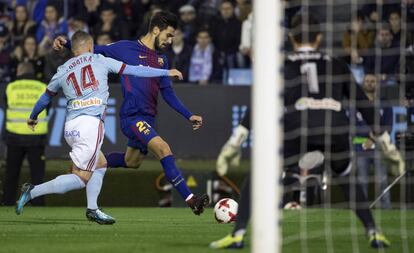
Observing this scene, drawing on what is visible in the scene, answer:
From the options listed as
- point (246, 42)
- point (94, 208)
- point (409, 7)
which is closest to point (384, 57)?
point (409, 7)

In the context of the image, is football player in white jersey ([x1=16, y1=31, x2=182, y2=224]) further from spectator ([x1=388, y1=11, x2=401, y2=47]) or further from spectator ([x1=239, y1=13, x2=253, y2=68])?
spectator ([x1=239, y1=13, x2=253, y2=68])

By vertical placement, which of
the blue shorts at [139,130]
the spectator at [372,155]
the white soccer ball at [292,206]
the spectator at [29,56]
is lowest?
the white soccer ball at [292,206]

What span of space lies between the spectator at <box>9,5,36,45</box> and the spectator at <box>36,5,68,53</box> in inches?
5.9

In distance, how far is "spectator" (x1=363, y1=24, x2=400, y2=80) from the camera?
59.1 ft

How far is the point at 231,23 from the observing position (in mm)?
20203

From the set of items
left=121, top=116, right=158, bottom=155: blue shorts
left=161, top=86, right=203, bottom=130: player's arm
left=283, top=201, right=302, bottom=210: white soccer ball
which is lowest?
left=283, top=201, right=302, bottom=210: white soccer ball

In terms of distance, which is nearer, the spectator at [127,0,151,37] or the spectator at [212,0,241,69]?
the spectator at [212,0,241,69]

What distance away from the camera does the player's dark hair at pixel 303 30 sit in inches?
394

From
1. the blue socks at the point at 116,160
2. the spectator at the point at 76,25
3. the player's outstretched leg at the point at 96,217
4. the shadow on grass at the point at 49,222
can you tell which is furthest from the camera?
the spectator at the point at 76,25

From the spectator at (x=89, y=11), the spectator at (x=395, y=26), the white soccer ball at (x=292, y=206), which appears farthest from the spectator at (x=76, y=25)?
the spectator at (x=395, y=26)

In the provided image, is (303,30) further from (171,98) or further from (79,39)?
(171,98)

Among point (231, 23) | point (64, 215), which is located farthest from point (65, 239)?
point (231, 23)

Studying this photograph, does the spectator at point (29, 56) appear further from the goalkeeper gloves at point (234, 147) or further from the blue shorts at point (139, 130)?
the goalkeeper gloves at point (234, 147)

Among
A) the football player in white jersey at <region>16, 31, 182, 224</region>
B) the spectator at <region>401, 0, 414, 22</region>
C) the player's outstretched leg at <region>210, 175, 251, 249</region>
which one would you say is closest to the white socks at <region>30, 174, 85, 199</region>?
the football player in white jersey at <region>16, 31, 182, 224</region>
